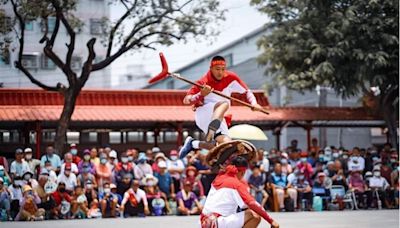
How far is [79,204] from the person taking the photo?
11719 mm

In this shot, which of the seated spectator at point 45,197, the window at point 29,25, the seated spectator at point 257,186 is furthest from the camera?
the seated spectator at point 257,186

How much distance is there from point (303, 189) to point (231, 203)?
6146mm

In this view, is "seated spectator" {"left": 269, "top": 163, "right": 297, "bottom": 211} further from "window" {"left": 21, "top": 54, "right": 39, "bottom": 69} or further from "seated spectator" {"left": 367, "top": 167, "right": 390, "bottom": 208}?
"window" {"left": 21, "top": 54, "right": 39, "bottom": 69}

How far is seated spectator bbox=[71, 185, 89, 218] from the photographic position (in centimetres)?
1165

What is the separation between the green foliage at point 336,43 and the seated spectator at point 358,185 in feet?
7.72

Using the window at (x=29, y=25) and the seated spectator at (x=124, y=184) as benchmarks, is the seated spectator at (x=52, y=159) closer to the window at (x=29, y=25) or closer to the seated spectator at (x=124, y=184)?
the seated spectator at (x=124, y=184)

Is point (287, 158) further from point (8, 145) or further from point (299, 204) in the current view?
point (8, 145)

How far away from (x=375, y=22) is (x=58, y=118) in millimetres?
6470

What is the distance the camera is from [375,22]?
49.9 ft

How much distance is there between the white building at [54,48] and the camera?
37.1 ft

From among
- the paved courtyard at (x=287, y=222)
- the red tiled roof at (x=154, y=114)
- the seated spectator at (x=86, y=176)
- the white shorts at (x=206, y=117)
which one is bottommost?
the paved courtyard at (x=287, y=222)

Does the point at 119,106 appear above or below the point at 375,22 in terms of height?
below

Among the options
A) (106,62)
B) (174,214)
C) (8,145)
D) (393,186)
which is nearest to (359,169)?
(393,186)

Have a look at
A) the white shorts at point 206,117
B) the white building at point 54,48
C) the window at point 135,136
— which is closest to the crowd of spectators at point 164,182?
the window at point 135,136
